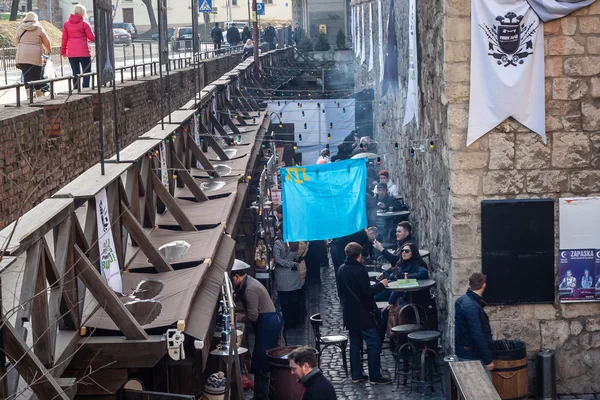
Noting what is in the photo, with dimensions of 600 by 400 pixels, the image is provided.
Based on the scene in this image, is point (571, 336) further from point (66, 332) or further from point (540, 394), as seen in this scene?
point (66, 332)

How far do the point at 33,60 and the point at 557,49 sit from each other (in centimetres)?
991

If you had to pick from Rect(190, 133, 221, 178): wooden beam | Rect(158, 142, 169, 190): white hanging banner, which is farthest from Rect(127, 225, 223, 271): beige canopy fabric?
Rect(190, 133, 221, 178): wooden beam

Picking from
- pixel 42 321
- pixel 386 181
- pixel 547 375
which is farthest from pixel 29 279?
pixel 386 181

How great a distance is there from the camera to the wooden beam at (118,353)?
6.75m

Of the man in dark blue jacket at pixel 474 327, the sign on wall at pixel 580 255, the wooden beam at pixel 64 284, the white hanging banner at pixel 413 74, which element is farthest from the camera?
the white hanging banner at pixel 413 74

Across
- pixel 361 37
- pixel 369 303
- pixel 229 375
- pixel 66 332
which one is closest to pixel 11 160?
pixel 369 303

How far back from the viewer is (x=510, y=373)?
34.5 ft

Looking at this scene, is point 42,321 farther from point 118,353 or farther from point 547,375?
point 547,375

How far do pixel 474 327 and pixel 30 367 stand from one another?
5.61m

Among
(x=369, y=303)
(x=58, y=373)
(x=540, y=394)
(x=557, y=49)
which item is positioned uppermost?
(x=557, y=49)

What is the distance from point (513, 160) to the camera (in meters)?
11.5

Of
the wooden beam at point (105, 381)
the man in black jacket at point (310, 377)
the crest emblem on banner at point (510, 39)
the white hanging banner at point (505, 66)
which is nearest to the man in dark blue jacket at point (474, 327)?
the white hanging banner at point (505, 66)

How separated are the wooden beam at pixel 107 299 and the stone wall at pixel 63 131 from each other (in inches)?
61.5

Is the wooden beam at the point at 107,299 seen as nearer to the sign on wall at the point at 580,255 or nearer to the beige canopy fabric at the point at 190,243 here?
the beige canopy fabric at the point at 190,243
